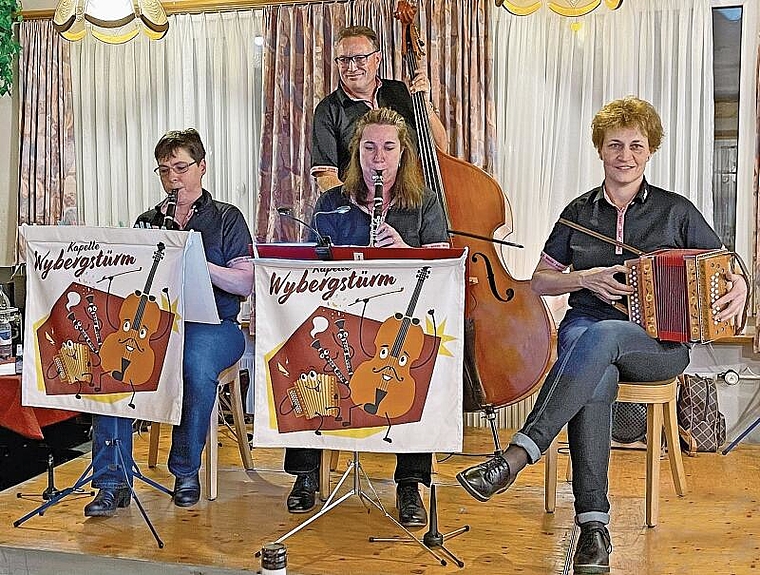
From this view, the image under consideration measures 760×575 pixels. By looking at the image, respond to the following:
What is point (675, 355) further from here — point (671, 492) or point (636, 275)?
point (671, 492)

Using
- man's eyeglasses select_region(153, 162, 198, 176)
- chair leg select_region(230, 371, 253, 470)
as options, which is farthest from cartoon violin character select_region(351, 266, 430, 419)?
man's eyeglasses select_region(153, 162, 198, 176)

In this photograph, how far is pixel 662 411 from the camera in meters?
3.38

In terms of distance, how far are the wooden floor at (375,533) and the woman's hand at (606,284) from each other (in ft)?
2.55

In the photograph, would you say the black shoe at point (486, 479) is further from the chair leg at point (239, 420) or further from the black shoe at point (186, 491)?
the chair leg at point (239, 420)

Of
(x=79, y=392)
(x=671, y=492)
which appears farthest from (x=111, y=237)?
(x=671, y=492)

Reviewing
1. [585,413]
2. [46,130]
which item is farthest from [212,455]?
[46,130]

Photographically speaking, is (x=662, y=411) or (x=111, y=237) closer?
(x=111, y=237)

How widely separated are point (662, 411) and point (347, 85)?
1759 millimetres

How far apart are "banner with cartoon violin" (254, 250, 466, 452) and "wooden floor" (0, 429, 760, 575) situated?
1.36 ft

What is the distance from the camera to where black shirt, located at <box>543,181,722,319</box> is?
10.6 ft

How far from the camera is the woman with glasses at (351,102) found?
3.81 m

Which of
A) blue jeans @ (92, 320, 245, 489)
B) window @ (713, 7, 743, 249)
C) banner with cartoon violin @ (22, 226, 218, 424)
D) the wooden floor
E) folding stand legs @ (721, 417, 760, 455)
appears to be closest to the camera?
the wooden floor

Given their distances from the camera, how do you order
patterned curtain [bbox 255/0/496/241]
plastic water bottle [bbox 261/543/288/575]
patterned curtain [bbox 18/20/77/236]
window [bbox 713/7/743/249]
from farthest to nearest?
patterned curtain [bbox 18/20/77/236], patterned curtain [bbox 255/0/496/241], window [bbox 713/7/743/249], plastic water bottle [bbox 261/543/288/575]

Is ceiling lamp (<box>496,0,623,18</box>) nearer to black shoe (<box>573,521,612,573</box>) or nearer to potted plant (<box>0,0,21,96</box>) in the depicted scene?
black shoe (<box>573,521,612,573</box>)
